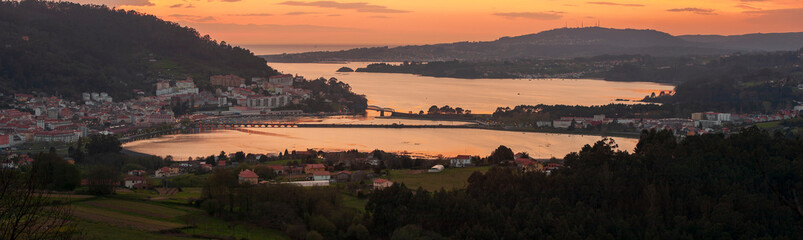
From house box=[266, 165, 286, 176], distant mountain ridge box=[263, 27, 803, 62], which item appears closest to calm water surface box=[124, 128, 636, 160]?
house box=[266, 165, 286, 176]

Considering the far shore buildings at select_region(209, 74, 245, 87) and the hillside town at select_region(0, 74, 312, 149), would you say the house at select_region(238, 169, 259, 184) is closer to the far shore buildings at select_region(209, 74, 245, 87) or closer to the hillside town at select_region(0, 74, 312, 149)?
the hillside town at select_region(0, 74, 312, 149)

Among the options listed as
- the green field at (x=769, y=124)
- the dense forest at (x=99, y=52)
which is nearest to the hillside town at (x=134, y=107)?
the dense forest at (x=99, y=52)

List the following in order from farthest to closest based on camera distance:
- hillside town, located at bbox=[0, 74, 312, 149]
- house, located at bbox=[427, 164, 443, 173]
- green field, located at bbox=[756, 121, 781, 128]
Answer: green field, located at bbox=[756, 121, 781, 128] < hillside town, located at bbox=[0, 74, 312, 149] < house, located at bbox=[427, 164, 443, 173]

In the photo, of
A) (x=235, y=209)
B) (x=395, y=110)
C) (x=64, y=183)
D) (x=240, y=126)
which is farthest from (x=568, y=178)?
(x=395, y=110)

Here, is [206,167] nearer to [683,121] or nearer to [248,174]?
[248,174]

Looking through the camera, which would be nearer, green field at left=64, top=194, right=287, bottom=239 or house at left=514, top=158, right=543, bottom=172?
green field at left=64, top=194, right=287, bottom=239

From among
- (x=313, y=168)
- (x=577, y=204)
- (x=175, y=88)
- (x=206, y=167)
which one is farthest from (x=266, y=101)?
(x=577, y=204)

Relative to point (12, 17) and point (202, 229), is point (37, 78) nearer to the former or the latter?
point (12, 17)

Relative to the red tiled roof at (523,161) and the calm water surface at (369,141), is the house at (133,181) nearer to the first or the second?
the calm water surface at (369,141)
